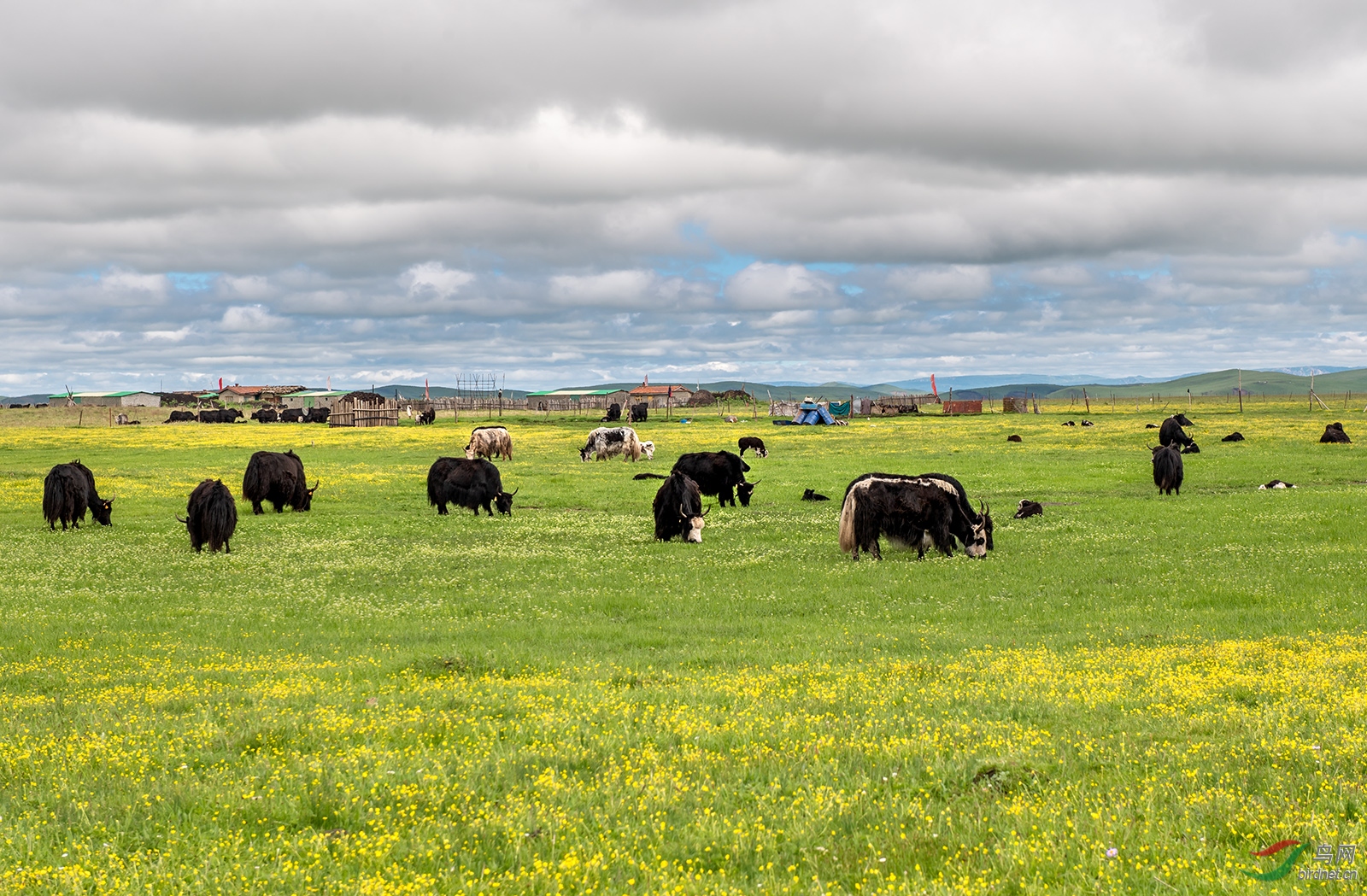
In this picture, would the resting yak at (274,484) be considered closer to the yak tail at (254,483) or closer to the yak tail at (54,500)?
the yak tail at (254,483)

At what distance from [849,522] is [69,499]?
72.9 ft

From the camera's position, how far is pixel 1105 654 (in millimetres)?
12953

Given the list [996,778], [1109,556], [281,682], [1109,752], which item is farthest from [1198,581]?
[281,682]

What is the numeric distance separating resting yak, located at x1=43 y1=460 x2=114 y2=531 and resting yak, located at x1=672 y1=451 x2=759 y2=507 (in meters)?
17.7

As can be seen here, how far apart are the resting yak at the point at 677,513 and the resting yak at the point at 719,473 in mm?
7960

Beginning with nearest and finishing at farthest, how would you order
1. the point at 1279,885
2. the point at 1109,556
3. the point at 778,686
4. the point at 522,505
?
the point at 1279,885 → the point at 778,686 → the point at 1109,556 → the point at 522,505

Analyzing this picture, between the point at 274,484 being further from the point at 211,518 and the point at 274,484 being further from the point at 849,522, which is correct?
the point at 849,522

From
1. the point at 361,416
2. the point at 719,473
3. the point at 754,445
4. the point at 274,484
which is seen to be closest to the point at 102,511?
the point at 274,484

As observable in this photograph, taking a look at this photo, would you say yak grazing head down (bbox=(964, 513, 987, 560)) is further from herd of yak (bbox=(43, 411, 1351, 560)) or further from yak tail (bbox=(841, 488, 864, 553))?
yak tail (bbox=(841, 488, 864, 553))

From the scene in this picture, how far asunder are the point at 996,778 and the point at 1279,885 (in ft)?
7.64

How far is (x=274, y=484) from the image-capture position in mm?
33406

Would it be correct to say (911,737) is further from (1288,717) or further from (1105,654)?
(1105,654)

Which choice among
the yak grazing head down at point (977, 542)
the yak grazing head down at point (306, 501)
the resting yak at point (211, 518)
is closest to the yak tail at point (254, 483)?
the yak grazing head down at point (306, 501)

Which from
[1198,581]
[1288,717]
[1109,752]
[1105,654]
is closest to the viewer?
[1109,752]
